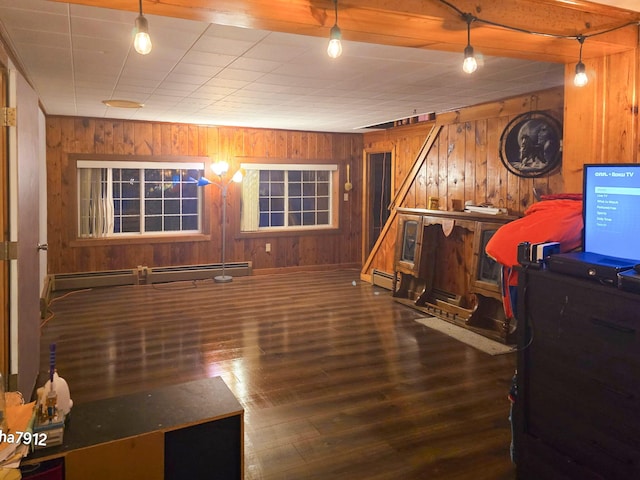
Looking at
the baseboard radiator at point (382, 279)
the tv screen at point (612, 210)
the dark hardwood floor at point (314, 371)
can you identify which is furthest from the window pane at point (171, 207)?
the tv screen at point (612, 210)

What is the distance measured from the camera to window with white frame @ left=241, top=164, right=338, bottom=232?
8.02 m

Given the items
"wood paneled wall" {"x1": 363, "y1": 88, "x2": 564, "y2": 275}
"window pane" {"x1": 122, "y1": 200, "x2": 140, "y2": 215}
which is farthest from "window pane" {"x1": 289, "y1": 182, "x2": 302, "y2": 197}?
"window pane" {"x1": 122, "y1": 200, "x2": 140, "y2": 215}

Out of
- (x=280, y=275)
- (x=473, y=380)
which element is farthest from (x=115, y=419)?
(x=280, y=275)

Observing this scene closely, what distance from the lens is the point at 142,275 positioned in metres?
7.26

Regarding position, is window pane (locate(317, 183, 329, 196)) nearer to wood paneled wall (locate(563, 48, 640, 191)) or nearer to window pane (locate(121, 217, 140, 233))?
window pane (locate(121, 217, 140, 233))

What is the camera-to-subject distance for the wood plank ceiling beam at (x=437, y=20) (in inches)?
80.2

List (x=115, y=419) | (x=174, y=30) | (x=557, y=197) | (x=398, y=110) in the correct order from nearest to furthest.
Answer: (x=115, y=419), (x=557, y=197), (x=174, y=30), (x=398, y=110)

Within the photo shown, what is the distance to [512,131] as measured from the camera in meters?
5.03

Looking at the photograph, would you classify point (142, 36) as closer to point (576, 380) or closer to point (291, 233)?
point (576, 380)

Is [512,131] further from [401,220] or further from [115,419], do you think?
[115,419]

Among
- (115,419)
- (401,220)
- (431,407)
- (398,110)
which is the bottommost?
(431,407)

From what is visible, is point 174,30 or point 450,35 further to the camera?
point 174,30

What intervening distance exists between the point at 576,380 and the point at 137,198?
661 centimetres

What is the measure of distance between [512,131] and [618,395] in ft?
11.9
